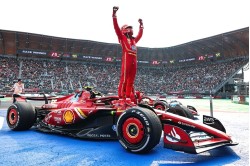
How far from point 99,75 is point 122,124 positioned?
39015 millimetres

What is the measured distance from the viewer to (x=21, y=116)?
5297 mm

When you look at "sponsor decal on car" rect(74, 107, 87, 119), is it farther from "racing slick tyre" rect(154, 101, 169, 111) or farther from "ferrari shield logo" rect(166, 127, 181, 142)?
"racing slick tyre" rect(154, 101, 169, 111)

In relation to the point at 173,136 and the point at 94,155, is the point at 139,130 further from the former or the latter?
the point at 94,155

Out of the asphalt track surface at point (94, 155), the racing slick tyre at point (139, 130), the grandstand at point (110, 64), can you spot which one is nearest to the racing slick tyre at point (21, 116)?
the asphalt track surface at point (94, 155)

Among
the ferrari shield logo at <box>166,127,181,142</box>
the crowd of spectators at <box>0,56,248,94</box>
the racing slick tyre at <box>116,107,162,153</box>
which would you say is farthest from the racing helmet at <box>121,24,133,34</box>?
the crowd of spectators at <box>0,56,248,94</box>

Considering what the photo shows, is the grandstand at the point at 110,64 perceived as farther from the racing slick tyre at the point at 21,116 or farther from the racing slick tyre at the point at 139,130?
the racing slick tyre at the point at 139,130

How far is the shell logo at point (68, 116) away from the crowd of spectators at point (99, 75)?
102 feet

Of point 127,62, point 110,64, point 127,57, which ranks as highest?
point 110,64

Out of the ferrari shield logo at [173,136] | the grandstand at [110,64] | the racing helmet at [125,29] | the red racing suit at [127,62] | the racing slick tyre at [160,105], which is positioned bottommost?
the ferrari shield logo at [173,136]

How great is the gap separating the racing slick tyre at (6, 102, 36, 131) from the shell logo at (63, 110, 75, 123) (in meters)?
1.16

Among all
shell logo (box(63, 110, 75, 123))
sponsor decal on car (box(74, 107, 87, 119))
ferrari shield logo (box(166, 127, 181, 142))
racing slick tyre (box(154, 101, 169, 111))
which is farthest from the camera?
racing slick tyre (box(154, 101, 169, 111))

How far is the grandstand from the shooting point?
36.0 meters

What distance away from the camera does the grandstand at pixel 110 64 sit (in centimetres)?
3600

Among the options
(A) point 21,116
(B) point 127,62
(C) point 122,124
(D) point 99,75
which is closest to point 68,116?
(A) point 21,116
